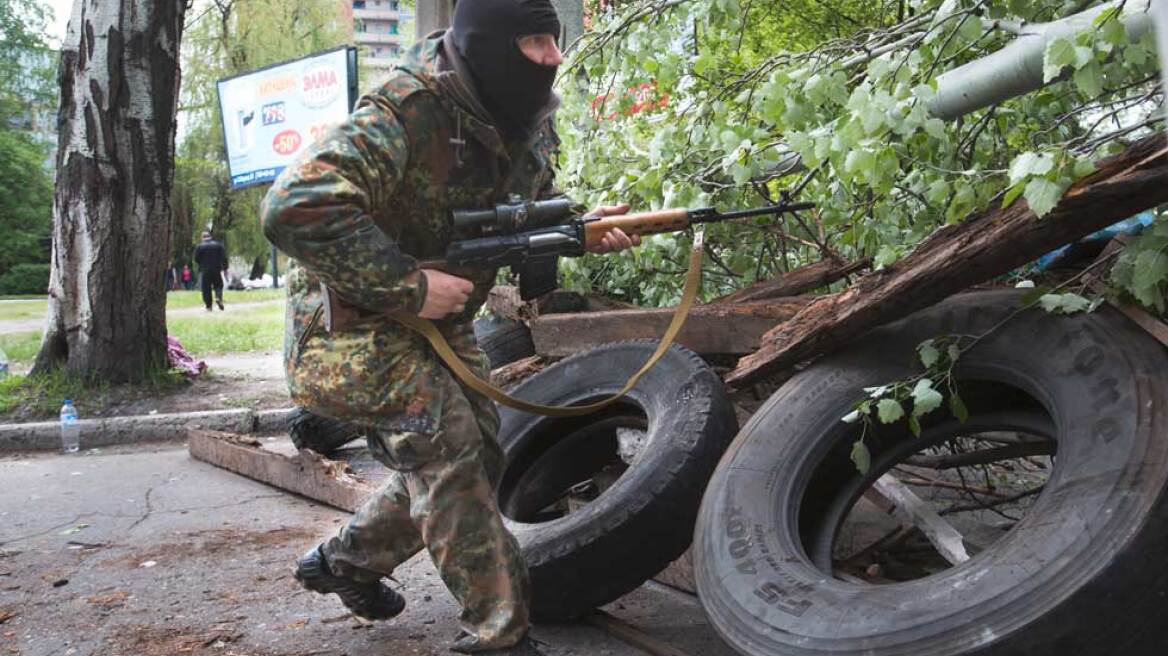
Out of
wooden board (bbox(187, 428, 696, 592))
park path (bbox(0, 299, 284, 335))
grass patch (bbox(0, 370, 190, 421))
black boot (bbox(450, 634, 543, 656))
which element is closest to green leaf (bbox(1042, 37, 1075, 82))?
wooden board (bbox(187, 428, 696, 592))

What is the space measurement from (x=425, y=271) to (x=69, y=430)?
17.6 feet

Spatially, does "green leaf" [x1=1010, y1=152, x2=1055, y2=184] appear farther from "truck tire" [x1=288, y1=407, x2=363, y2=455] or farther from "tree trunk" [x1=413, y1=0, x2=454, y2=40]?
"tree trunk" [x1=413, y1=0, x2=454, y2=40]

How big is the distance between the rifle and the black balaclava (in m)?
0.29

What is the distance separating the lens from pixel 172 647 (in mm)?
3047

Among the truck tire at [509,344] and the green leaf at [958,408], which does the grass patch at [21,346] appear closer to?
the truck tire at [509,344]

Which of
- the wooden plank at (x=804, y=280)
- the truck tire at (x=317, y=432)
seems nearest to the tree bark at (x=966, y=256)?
the wooden plank at (x=804, y=280)

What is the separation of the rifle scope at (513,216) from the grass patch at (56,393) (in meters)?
5.83

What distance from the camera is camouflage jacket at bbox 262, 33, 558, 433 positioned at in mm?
2414

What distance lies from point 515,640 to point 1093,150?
2118mm

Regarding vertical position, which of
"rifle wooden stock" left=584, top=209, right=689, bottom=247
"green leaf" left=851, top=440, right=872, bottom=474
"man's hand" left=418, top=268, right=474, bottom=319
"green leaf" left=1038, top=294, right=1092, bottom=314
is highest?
"rifle wooden stock" left=584, top=209, right=689, bottom=247

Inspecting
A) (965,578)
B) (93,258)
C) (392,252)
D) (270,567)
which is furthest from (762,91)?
(93,258)

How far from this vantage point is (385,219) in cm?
270

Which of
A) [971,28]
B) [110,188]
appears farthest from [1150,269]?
[110,188]

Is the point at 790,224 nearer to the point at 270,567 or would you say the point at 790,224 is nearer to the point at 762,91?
the point at 762,91
